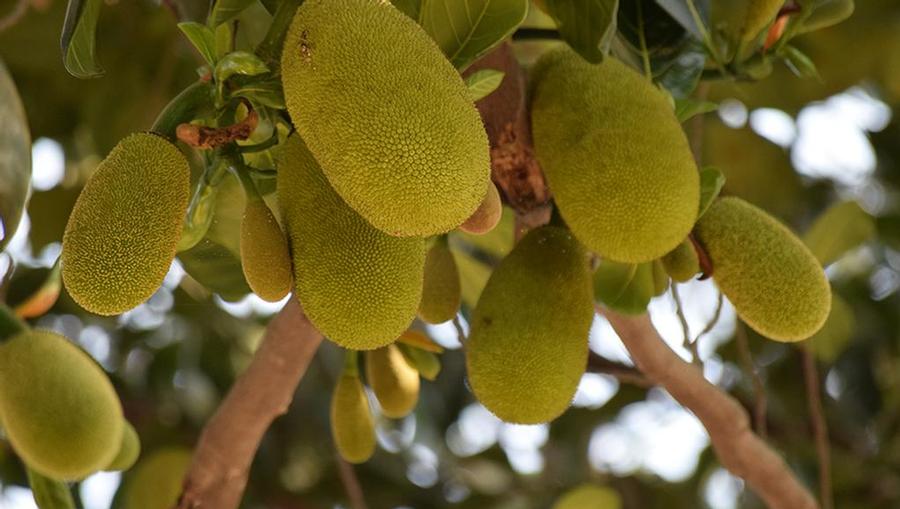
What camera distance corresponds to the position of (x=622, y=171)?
69cm

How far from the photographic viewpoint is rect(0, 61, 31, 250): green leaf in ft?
2.53

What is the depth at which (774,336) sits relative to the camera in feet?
2.48

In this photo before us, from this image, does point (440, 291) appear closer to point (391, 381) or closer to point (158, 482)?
point (391, 381)

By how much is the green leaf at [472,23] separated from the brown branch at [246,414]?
28cm

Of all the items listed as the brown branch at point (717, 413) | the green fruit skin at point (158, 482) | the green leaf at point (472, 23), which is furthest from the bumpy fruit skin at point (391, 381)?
the green fruit skin at point (158, 482)

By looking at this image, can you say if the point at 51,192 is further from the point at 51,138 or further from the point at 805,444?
the point at 805,444

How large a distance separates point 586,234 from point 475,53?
139mm

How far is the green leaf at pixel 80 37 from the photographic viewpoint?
0.71m

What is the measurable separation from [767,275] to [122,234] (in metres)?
0.40

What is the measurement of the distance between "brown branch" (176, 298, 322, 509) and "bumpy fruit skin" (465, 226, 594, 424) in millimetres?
227

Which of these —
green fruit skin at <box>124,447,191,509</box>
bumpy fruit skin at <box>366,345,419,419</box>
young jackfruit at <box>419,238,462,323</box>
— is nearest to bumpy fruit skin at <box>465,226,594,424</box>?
young jackfruit at <box>419,238,462,323</box>

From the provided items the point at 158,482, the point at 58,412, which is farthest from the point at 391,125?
the point at 158,482

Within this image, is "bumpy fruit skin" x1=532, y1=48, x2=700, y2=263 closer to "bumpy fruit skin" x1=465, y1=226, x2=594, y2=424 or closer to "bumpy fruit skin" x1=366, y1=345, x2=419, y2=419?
"bumpy fruit skin" x1=465, y1=226, x2=594, y2=424

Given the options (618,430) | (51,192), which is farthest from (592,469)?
(51,192)
